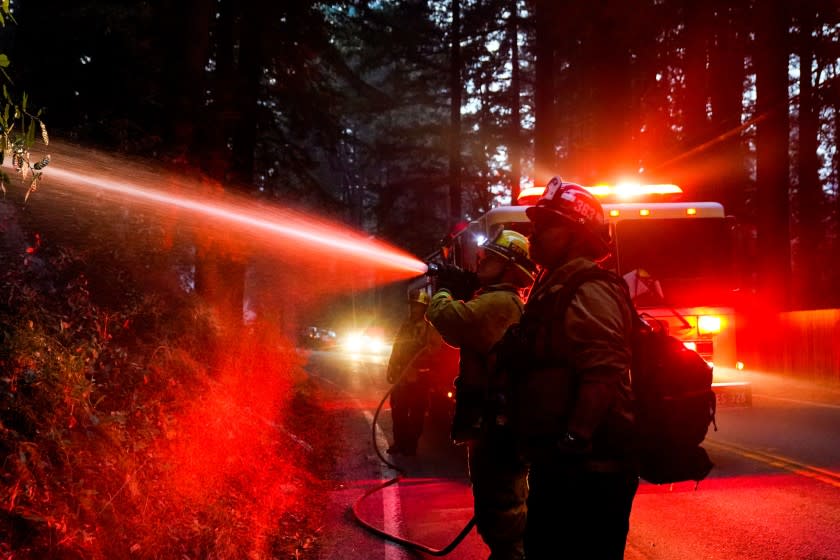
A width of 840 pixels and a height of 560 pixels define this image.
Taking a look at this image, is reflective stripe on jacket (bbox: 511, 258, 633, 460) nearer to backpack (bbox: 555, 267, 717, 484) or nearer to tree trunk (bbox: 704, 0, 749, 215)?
backpack (bbox: 555, 267, 717, 484)

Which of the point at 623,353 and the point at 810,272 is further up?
the point at 810,272

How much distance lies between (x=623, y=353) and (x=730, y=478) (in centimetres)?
539

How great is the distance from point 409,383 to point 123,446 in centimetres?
452

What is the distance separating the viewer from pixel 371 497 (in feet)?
23.1

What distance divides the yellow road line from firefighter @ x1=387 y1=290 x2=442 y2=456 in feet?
12.0

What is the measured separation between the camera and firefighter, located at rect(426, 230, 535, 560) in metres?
3.88

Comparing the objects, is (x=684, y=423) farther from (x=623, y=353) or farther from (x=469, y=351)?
(x=469, y=351)

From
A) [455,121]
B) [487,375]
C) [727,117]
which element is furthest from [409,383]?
[455,121]

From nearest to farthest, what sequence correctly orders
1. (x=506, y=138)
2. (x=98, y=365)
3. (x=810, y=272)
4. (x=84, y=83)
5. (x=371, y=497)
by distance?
(x=98, y=365) < (x=371, y=497) < (x=84, y=83) < (x=810, y=272) < (x=506, y=138)

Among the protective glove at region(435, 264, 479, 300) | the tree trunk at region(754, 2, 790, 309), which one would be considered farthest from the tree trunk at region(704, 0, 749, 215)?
the protective glove at region(435, 264, 479, 300)

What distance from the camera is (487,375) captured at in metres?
4.38

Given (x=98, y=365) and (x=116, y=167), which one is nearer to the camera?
(x=98, y=365)

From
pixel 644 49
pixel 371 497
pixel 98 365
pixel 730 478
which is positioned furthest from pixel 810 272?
pixel 98 365

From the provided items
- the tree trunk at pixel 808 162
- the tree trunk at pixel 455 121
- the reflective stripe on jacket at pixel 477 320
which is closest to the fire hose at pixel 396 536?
the reflective stripe on jacket at pixel 477 320
